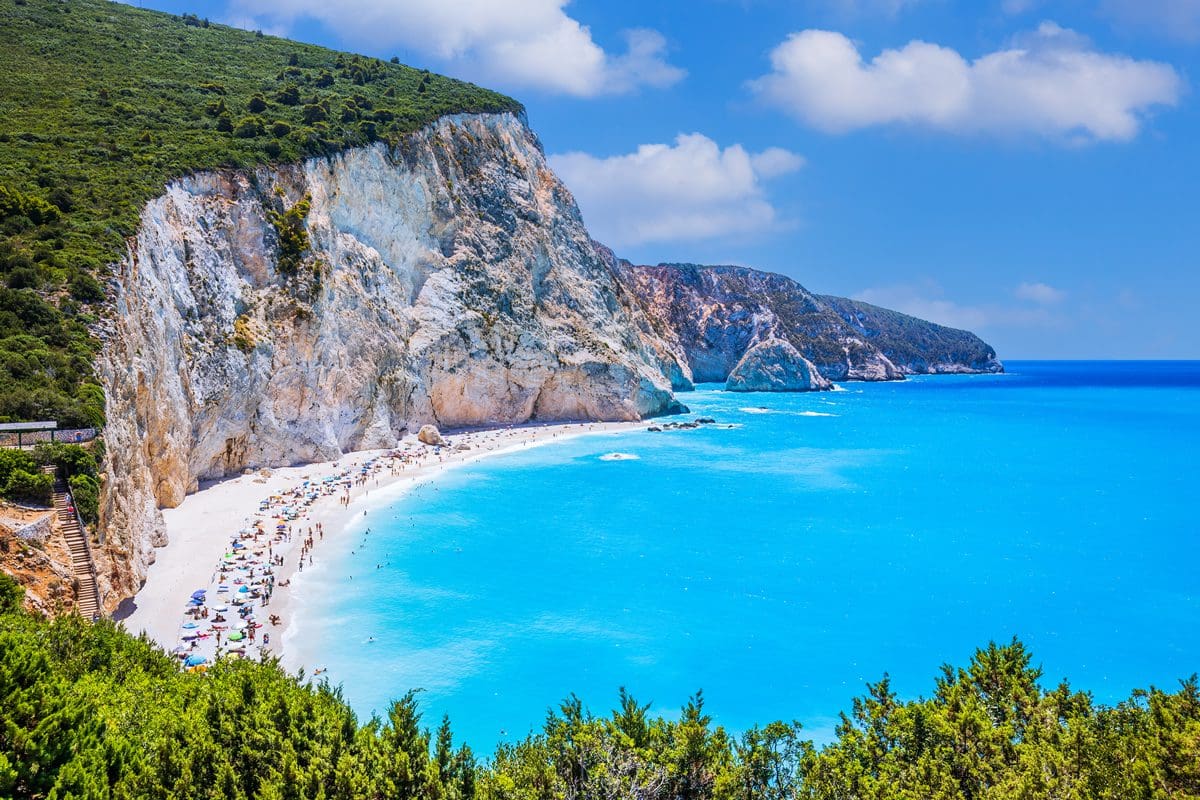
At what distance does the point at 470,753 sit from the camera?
1221 centimetres

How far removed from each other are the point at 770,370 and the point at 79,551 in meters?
136

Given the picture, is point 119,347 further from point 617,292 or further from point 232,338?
point 617,292

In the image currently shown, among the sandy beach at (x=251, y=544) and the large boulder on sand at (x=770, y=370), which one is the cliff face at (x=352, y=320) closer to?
the sandy beach at (x=251, y=544)

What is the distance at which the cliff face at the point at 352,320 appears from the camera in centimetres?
3394

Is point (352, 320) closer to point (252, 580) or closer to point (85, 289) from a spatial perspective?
point (85, 289)

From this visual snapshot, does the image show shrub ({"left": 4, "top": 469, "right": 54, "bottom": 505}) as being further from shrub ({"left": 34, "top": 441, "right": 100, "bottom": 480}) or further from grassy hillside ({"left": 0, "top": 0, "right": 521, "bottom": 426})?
grassy hillside ({"left": 0, "top": 0, "right": 521, "bottom": 426})

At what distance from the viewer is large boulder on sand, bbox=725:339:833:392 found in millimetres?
144625

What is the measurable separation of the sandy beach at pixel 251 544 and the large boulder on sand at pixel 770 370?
9586 cm

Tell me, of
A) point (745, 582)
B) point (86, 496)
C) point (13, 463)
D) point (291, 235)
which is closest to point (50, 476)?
point (13, 463)

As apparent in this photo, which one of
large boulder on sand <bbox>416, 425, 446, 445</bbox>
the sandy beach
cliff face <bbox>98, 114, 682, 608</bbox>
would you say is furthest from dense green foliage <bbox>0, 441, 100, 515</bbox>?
large boulder on sand <bbox>416, 425, 446, 445</bbox>

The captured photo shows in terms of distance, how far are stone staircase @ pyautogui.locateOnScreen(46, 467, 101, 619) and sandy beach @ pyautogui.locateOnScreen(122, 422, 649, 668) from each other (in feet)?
10.9

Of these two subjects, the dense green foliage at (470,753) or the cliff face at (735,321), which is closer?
the dense green foliage at (470,753)

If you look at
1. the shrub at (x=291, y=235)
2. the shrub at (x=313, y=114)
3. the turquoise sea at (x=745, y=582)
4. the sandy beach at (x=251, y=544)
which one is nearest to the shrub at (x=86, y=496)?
the sandy beach at (x=251, y=544)

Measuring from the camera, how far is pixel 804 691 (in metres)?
23.5
